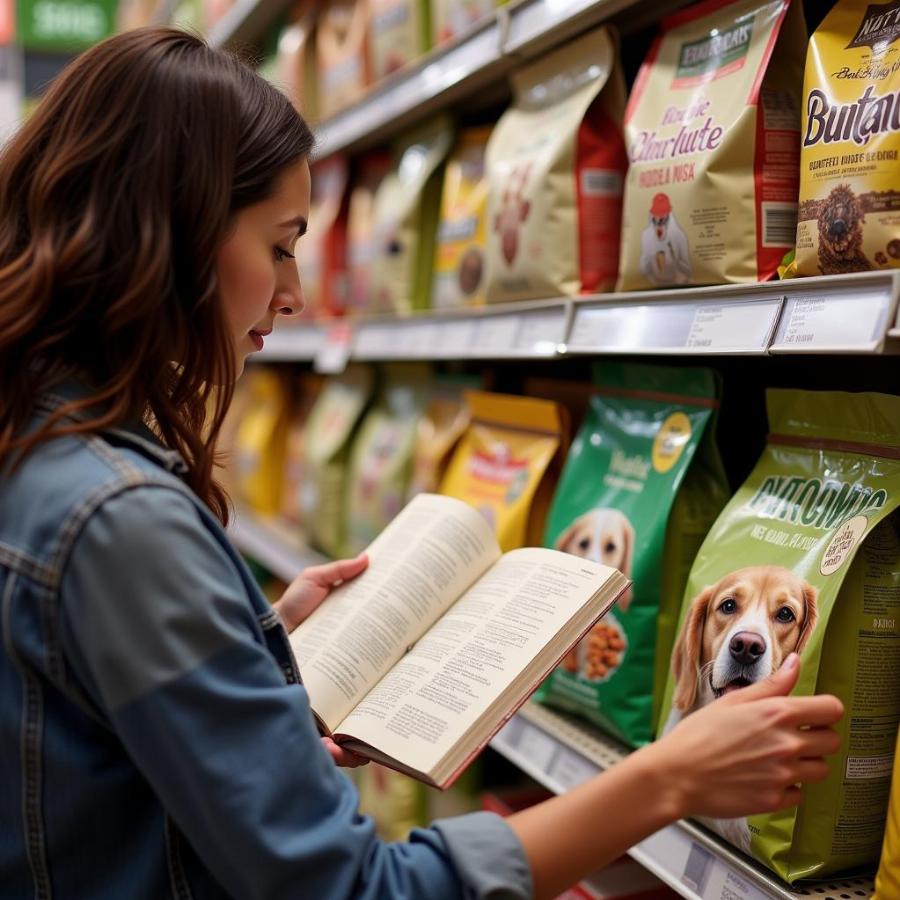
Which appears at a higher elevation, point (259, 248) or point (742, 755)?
point (259, 248)

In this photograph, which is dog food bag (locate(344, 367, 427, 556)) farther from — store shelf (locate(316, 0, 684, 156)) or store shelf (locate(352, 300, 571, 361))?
store shelf (locate(316, 0, 684, 156))

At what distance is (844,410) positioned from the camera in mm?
1024

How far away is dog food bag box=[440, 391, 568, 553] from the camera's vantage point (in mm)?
1479

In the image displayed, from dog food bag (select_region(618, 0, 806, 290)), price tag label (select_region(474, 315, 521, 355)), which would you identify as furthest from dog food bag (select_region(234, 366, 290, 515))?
dog food bag (select_region(618, 0, 806, 290))

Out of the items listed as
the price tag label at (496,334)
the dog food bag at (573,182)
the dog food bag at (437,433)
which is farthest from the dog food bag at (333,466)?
the dog food bag at (573,182)

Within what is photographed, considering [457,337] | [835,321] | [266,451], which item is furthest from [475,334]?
[266,451]

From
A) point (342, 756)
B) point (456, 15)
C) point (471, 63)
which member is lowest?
point (342, 756)

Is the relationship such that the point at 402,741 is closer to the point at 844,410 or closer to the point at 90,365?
the point at 90,365

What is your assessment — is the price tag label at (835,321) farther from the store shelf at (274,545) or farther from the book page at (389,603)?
the store shelf at (274,545)

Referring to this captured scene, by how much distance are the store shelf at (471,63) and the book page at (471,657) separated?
697 millimetres

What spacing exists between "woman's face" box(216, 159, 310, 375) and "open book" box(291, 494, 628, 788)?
1.15 feet

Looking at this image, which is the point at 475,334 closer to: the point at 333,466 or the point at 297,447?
the point at 333,466

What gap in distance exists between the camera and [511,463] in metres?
1.55

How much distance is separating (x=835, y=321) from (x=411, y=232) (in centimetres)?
118
